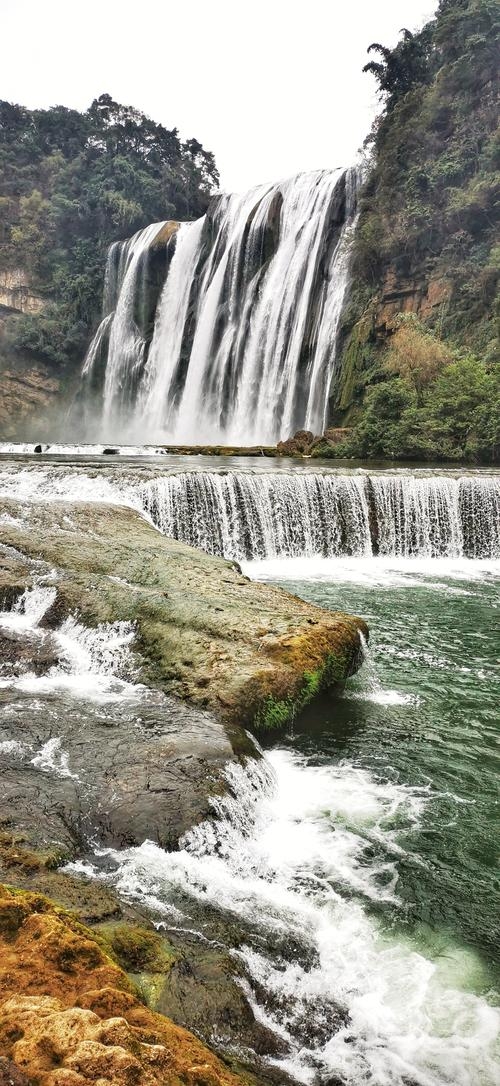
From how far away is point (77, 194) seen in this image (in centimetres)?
4412

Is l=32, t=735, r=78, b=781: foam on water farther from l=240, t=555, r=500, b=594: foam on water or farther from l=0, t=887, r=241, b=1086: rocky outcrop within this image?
l=240, t=555, r=500, b=594: foam on water

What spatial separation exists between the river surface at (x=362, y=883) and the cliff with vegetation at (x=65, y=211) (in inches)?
1521

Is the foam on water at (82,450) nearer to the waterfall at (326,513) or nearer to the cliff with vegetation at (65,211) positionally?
the waterfall at (326,513)

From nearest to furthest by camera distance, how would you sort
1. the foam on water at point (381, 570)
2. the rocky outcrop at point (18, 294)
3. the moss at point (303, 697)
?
the moss at point (303, 697), the foam on water at point (381, 570), the rocky outcrop at point (18, 294)

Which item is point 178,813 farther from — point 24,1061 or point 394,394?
point 394,394

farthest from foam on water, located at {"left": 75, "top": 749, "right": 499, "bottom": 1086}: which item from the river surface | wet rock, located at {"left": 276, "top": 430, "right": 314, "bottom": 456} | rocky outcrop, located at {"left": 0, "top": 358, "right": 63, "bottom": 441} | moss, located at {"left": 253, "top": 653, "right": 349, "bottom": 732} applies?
rocky outcrop, located at {"left": 0, "top": 358, "right": 63, "bottom": 441}

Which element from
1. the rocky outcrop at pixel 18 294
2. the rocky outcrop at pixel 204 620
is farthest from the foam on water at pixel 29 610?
the rocky outcrop at pixel 18 294

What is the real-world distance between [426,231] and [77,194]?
27605 mm

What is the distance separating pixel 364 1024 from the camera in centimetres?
250

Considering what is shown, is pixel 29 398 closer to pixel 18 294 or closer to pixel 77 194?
pixel 18 294

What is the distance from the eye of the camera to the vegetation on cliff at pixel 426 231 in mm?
22359

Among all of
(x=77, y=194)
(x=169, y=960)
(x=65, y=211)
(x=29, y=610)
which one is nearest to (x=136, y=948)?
(x=169, y=960)

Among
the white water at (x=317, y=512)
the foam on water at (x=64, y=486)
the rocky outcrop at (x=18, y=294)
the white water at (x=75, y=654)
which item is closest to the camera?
the white water at (x=75, y=654)

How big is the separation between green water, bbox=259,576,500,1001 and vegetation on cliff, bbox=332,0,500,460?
1377 cm
